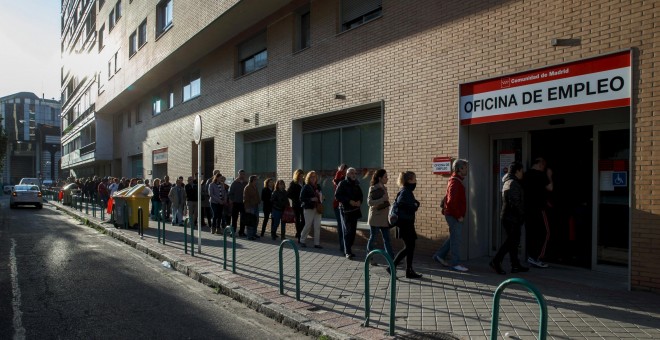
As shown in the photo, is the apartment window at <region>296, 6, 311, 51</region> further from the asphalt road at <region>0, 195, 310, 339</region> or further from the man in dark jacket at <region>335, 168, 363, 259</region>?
the asphalt road at <region>0, 195, 310, 339</region>

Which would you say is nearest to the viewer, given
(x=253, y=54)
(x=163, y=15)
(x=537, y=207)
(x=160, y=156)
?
(x=537, y=207)

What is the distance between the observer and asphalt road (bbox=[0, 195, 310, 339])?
17.1 ft

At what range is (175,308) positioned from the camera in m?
6.19

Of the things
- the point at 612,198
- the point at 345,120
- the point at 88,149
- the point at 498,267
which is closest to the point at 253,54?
the point at 345,120

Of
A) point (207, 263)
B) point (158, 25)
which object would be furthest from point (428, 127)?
point (158, 25)

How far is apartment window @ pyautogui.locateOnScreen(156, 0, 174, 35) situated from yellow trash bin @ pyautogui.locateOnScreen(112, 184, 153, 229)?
818 cm

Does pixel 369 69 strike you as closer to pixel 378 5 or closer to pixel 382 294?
pixel 378 5

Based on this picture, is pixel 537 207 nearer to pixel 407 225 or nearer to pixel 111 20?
→ pixel 407 225

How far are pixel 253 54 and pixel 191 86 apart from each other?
5.70 meters

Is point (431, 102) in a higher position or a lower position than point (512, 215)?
higher

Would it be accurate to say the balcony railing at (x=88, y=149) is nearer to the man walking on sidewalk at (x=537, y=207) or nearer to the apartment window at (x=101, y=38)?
the apartment window at (x=101, y=38)

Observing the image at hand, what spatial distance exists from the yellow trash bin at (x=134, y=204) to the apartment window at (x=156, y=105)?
9.42 m

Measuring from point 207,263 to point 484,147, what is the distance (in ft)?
18.0

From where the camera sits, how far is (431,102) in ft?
29.8
